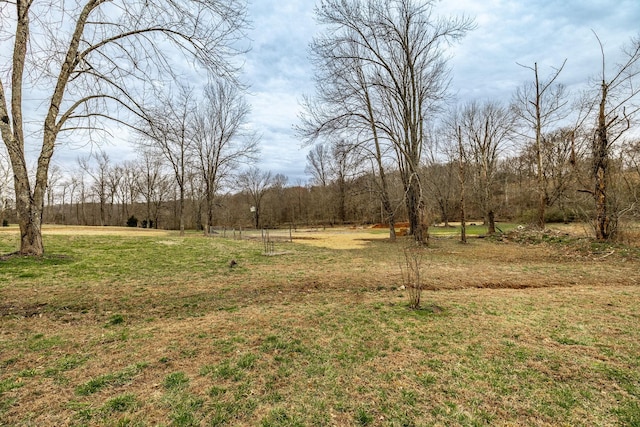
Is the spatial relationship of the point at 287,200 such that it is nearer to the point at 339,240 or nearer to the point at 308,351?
the point at 339,240

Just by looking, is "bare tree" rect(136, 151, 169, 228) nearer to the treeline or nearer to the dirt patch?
the treeline

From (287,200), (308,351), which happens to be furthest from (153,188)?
(308,351)

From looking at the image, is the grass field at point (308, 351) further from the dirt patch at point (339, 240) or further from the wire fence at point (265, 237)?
the dirt patch at point (339, 240)

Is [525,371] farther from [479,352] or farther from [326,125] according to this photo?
[326,125]

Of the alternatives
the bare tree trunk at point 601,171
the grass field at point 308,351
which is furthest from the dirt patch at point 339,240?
the bare tree trunk at point 601,171

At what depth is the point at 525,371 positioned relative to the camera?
2730 mm

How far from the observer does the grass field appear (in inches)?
84.8

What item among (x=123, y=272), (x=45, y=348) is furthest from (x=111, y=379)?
(x=123, y=272)

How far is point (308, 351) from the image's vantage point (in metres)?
3.13

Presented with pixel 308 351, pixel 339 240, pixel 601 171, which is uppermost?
pixel 601 171

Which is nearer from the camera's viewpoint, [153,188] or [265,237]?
[265,237]

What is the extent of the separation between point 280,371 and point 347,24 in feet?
40.9

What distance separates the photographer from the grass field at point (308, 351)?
2.15 metres

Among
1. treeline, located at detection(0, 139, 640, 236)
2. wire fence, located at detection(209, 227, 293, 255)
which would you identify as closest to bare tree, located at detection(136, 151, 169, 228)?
treeline, located at detection(0, 139, 640, 236)
